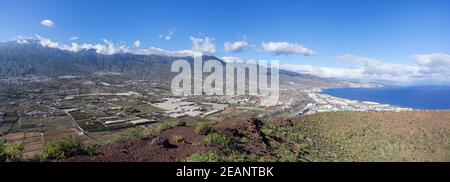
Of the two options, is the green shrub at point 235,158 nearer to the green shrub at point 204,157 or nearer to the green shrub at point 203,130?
the green shrub at point 204,157

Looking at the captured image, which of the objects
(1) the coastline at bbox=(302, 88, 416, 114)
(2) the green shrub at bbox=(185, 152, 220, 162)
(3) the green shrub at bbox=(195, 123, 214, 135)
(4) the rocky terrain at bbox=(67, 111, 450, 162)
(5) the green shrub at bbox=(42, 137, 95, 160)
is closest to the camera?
(2) the green shrub at bbox=(185, 152, 220, 162)

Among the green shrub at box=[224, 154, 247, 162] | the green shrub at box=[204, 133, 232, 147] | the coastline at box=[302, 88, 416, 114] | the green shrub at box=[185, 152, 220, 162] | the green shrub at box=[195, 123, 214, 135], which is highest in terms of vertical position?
the green shrub at box=[195, 123, 214, 135]

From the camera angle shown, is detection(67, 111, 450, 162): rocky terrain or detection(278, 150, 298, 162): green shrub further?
detection(278, 150, 298, 162): green shrub

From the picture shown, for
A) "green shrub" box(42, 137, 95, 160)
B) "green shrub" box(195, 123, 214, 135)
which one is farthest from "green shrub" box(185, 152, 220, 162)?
"green shrub" box(42, 137, 95, 160)

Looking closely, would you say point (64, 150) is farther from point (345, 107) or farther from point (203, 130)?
point (345, 107)

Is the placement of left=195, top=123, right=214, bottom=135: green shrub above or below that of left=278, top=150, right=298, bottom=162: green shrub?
above

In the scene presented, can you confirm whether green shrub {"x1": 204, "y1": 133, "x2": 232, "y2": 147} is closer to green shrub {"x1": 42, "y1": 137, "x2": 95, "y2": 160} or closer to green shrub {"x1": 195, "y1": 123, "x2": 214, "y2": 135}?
green shrub {"x1": 195, "y1": 123, "x2": 214, "y2": 135}
